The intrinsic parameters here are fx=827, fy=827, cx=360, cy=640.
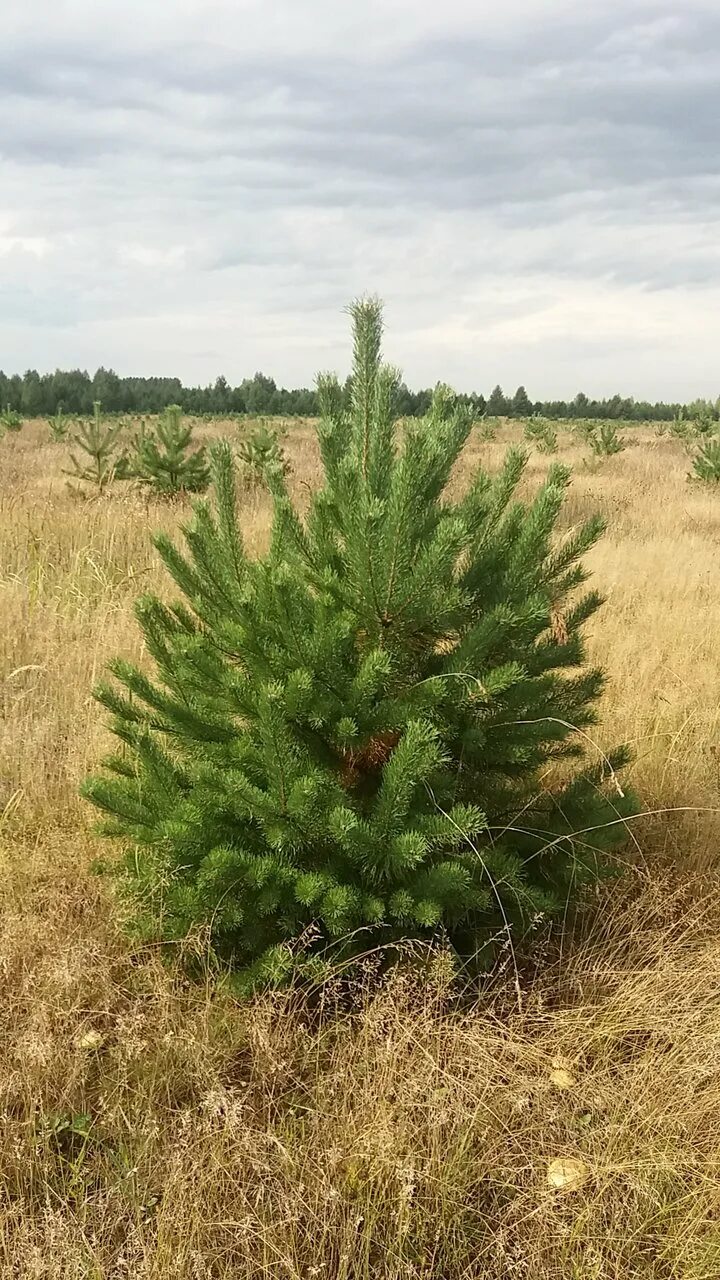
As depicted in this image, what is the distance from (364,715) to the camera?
226 centimetres

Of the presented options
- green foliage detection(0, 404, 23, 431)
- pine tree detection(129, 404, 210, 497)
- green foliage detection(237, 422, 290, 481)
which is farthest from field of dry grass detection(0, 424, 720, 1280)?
green foliage detection(0, 404, 23, 431)

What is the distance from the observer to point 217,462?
261 centimetres

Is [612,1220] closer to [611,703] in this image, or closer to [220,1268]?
[220,1268]

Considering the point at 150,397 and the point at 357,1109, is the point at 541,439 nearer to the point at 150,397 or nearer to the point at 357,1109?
the point at 357,1109

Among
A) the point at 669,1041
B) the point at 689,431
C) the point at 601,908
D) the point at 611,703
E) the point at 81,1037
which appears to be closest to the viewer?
the point at 81,1037

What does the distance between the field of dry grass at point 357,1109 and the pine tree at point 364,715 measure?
232 mm

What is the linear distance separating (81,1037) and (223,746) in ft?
2.70

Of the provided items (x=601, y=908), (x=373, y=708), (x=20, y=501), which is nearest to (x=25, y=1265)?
(x=373, y=708)

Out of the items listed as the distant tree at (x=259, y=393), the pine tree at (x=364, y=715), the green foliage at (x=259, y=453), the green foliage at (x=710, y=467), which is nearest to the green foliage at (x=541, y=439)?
the green foliage at (x=710, y=467)

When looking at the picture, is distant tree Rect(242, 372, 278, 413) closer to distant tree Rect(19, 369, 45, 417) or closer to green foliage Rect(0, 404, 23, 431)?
distant tree Rect(19, 369, 45, 417)

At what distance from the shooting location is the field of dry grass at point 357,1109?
1.72m

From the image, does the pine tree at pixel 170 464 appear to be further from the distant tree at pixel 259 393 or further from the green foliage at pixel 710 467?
the distant tree at pixel 259 393

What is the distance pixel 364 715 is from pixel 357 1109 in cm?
96

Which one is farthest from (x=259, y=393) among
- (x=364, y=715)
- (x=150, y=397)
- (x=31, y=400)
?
(x=364, y=715)
